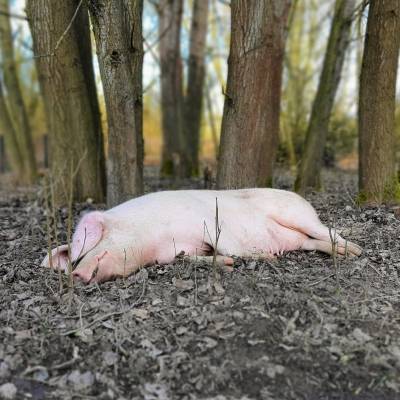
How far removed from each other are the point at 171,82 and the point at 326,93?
489 cm

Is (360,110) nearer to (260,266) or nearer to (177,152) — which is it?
(260,266)

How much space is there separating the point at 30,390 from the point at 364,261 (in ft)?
8.96

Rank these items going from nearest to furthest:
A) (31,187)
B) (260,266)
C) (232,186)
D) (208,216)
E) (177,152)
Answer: (260,266) < (208,216) < (232,186) < (31,187) < (177,152)

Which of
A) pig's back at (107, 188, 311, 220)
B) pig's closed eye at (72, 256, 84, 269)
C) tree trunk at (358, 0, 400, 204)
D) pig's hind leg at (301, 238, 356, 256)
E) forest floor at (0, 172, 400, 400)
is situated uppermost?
tree trunk at (358, 0, 400, 204)

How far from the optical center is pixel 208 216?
4.71 metres

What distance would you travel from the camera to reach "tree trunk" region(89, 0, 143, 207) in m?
5.32

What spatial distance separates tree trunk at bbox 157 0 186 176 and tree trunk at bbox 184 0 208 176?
0.40m

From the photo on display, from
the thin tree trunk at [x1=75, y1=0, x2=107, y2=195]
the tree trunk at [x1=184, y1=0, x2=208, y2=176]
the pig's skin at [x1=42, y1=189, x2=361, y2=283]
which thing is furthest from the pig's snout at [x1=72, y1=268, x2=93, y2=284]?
the tree trunk at [x1=184, y1=0, x2=208, y2=176]

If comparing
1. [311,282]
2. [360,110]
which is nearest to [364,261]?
[311,282]

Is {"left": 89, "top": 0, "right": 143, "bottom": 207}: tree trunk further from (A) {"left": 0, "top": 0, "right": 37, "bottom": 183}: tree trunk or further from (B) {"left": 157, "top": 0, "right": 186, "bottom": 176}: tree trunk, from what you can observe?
(A) {"left": 0, "top": 0, "right": 37, "bottom": 183}: tree trunk

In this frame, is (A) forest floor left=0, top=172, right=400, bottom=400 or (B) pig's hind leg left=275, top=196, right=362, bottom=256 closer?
(A) forest floor left=0, top=172, right=400, bottom=400

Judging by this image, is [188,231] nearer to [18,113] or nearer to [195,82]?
[18,113]

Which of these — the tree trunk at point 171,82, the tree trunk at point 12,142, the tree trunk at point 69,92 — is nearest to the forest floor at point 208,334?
the tree trunk at point 69,92

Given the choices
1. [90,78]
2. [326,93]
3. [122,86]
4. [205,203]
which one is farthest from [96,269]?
[326,93]
